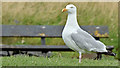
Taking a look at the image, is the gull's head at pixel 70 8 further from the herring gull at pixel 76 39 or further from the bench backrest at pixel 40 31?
the bench backrest at pixel 40 31

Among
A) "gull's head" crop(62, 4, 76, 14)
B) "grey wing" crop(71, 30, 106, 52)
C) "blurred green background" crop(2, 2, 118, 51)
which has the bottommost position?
"blurred green background" crop(2, 2, 118, 51)

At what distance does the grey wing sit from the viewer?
5645 millimetres

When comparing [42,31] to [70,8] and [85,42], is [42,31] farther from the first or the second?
[85,42]

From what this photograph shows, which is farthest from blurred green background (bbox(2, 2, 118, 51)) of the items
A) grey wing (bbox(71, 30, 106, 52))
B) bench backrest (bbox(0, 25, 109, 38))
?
grey wing (bbox(71, 30, 106, 52))

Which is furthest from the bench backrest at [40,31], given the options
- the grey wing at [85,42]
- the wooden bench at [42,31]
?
the grey wing at [85,42]

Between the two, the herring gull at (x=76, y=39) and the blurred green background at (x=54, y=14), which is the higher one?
the herring gull at (x=76, y=39)

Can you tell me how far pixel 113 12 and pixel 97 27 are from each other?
500cm

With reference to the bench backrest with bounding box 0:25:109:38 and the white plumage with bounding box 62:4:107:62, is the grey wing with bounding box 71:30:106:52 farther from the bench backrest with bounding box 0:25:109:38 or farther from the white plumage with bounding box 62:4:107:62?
the bench backrest with bounding box 0:25:109:38

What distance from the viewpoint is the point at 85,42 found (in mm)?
5695

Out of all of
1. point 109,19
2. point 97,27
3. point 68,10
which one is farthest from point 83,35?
point 109,19

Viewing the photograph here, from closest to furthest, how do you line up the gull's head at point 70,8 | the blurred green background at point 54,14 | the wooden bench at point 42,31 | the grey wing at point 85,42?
the grey wing at point 85,42 → the gull's head at point 70,8 → the wooden bench at point 42,31 → the blurred green background at point 54,14

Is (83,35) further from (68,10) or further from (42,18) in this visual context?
(42,18)

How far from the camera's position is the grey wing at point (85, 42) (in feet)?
18.5

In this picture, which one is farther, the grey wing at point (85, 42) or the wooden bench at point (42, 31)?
the wooden bench at point (42, 31)
